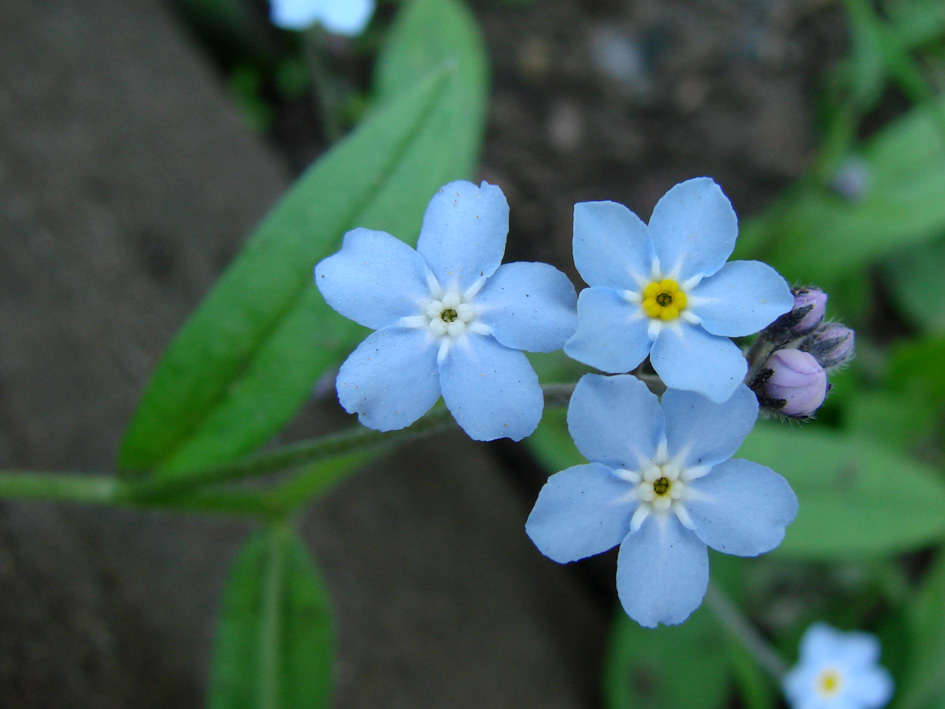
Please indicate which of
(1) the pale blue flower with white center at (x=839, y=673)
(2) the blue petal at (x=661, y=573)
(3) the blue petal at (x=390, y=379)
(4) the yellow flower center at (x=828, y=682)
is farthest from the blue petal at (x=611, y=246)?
(4) the yellow flower center at (x=828, y=682)

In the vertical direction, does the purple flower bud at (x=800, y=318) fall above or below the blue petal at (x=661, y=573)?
above

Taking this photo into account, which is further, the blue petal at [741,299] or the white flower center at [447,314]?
the white flower center at [447,314]

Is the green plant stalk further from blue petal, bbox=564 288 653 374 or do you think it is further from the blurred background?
blue petal, bbox=564 288 653 374

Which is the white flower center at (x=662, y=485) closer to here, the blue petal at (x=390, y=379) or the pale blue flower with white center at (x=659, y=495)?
the pale blue flower with white center at (x=659, y=495)

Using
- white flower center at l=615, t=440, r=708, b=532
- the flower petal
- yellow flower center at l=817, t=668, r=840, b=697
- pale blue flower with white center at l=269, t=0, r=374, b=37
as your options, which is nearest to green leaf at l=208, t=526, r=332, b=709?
white flower center at l=615, t=440, r=708, b=532

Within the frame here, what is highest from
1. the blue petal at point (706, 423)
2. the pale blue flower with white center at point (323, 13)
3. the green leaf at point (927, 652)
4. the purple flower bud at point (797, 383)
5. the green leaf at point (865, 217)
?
the green leaf at point (865, 217)

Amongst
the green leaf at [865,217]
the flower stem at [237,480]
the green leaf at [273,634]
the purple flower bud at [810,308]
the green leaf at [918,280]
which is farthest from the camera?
the green leaf at [918,280]
